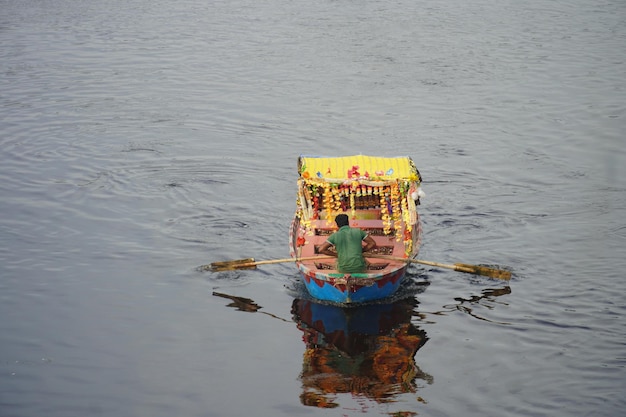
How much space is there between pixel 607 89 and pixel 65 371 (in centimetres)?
2630

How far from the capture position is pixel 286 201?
25.6 metres

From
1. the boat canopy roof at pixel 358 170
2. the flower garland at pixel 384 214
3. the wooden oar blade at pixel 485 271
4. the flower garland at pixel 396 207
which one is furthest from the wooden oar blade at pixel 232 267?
the wooden oar blade at pixel 485 271

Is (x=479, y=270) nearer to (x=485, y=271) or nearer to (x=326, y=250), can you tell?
(x=485, y=271)

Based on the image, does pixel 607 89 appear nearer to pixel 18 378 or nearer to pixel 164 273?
pixel 164 273

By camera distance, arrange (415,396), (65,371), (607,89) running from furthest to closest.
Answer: (607,89) → (65,371) → (415,396)

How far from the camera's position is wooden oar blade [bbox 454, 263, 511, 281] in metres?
19.4

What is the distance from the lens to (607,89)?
35531mm

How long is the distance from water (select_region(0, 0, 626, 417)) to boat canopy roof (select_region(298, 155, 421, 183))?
8.60ft

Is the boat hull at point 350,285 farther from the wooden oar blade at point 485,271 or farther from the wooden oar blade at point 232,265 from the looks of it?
the wooden oar blade at point 232,265

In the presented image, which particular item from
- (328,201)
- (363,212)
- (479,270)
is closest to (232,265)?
(328,201)

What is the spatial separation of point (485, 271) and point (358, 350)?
375 centimetres

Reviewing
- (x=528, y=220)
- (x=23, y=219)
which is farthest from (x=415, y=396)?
(x=23, y=219)

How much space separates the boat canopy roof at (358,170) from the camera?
65.3 ft

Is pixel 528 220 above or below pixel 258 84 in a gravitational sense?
below
